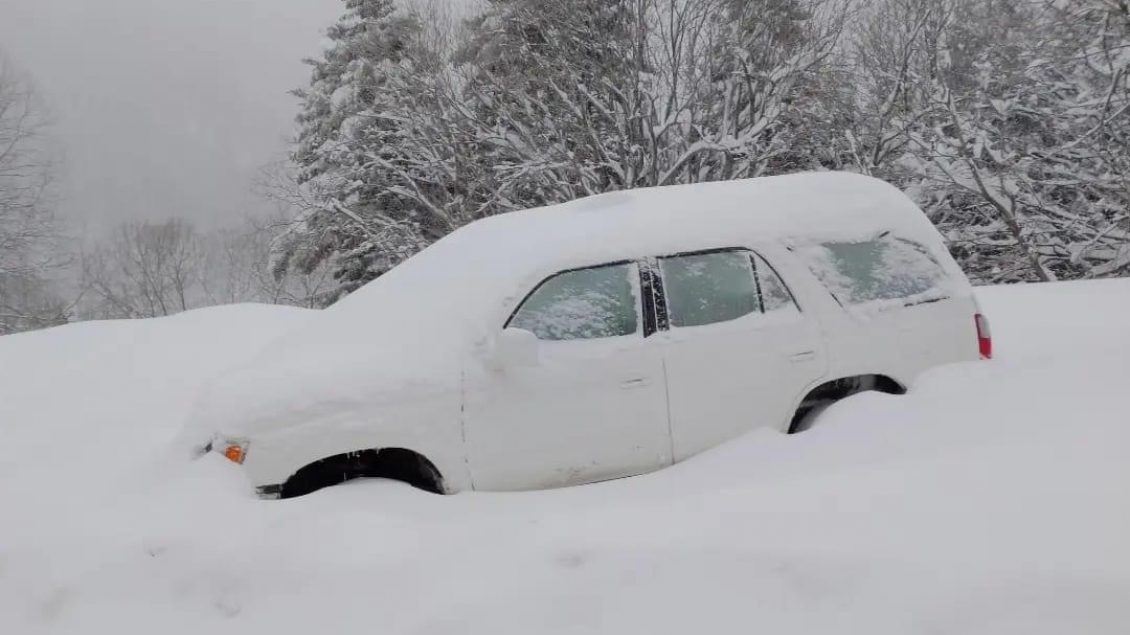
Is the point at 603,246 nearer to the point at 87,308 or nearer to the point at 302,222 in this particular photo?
the point at 302,222

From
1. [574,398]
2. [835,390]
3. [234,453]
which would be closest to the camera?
[234,453]

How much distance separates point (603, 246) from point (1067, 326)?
4065 mm

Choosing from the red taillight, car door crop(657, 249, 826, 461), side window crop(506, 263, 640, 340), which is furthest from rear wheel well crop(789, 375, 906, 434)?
side window crop(506, 263, 640, 340)

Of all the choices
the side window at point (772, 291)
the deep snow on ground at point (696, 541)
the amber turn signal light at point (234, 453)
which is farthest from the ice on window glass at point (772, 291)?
the amber turn signal light at point (234, 453)

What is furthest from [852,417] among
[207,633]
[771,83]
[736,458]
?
[771,83]

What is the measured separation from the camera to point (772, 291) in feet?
11.5

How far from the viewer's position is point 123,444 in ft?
15.0

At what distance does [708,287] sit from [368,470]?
6.31ft

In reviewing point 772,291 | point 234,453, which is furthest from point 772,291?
point 234,453

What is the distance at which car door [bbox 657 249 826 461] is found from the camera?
3.29 meters

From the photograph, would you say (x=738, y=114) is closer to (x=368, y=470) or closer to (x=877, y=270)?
(x=877, y=270)

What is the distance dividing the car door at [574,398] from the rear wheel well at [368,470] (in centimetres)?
27

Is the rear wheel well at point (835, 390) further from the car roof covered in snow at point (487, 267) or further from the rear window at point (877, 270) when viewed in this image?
the car roof covered in snow at point (487, 267)

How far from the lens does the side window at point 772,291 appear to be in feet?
11.5
